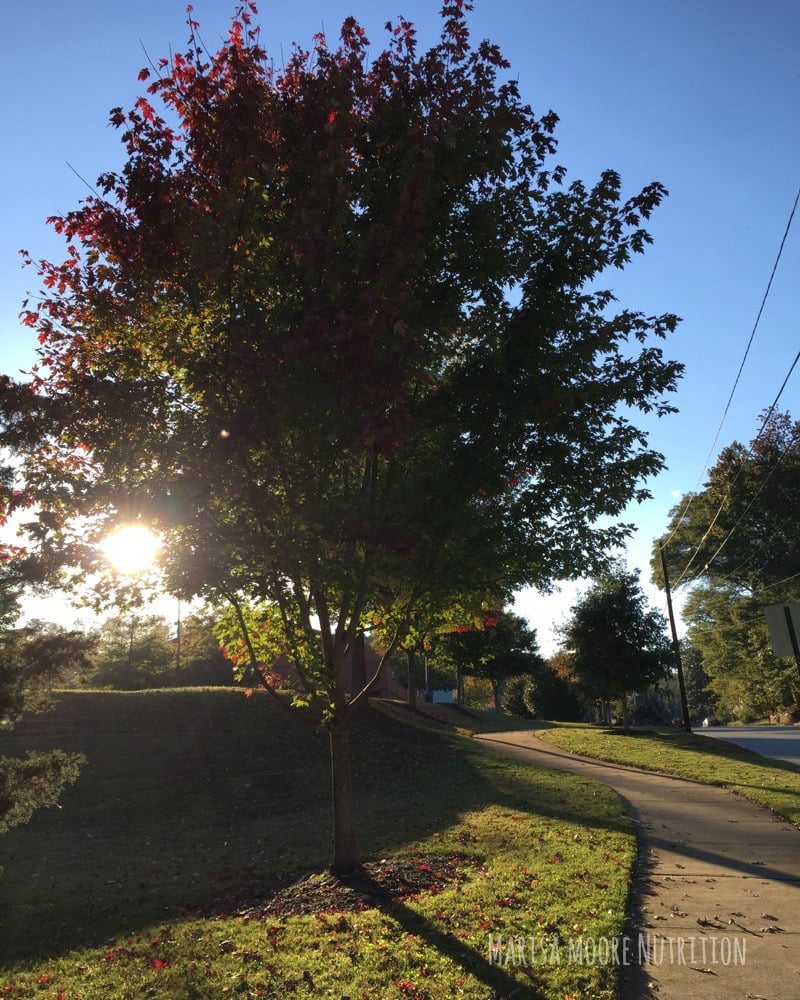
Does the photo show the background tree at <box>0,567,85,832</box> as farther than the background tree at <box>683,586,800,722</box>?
No

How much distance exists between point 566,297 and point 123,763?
50.8 feet

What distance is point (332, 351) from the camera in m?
5.71

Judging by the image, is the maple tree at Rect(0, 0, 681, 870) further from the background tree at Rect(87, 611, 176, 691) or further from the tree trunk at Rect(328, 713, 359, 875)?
the background tree at Rect(87, 611, 176, 691)

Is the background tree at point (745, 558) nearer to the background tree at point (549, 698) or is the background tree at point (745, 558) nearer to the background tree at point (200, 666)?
the background tree at point (549, 698)

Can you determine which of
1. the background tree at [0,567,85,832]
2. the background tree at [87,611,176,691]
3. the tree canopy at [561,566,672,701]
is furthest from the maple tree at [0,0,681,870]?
the background tree at [87,611,176,691]

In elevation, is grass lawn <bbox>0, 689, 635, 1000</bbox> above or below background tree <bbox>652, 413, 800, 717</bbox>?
below

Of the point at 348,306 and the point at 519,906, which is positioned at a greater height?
the point at 348,306

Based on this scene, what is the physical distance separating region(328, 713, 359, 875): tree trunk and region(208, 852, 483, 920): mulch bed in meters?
0.17

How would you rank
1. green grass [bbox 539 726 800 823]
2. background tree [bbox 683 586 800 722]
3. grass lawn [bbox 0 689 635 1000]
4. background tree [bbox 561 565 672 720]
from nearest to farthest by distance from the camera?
grass lawn [bbox 0 689 635 1000] < green grass [bbox 539 726 800 823] < background tree [bbox 561 565 672 720] < background tree [bbox 683 586 800 722]

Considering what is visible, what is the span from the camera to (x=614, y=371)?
295 inches

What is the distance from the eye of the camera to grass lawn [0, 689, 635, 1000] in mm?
5242

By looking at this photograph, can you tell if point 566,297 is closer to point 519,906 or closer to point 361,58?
point 361,58

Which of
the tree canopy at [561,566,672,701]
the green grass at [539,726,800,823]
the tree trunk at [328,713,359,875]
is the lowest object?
the green grass at [539,726,800,823]

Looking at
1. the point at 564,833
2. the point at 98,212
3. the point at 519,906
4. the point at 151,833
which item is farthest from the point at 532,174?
the point at 151,833
